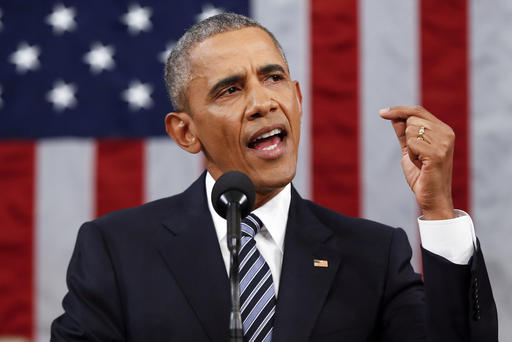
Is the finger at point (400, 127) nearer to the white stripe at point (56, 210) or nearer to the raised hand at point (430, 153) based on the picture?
the raised hand at point (430, 153)

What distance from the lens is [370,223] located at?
178cm

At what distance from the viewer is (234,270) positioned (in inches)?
40.1

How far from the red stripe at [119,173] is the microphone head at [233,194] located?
1.58 meters

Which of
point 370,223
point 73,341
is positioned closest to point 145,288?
point 73,341

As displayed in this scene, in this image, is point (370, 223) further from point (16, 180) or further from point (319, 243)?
point (16, 180)

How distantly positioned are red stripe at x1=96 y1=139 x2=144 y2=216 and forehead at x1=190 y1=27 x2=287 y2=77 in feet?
3.30

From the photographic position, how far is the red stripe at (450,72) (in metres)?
2.57

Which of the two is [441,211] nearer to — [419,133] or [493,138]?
[419,133]

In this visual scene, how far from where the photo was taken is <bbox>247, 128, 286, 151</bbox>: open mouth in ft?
5.30

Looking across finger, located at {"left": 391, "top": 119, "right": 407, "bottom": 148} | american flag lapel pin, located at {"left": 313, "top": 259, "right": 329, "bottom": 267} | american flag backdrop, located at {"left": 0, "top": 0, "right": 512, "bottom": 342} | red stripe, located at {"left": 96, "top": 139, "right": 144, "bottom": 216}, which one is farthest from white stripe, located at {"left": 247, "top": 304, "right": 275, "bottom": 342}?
red stripe, located at {"left": 96, "top": 139, "right": 144, "bottom": 216}

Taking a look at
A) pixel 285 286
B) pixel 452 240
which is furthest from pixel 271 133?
pixel 452 240

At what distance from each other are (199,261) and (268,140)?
1.10 feet

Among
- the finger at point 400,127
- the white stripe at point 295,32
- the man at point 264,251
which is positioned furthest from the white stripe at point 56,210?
the finger at point 400,127

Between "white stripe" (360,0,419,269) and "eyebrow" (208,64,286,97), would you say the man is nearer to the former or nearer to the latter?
"eyebrow" (208,64,286,97)
